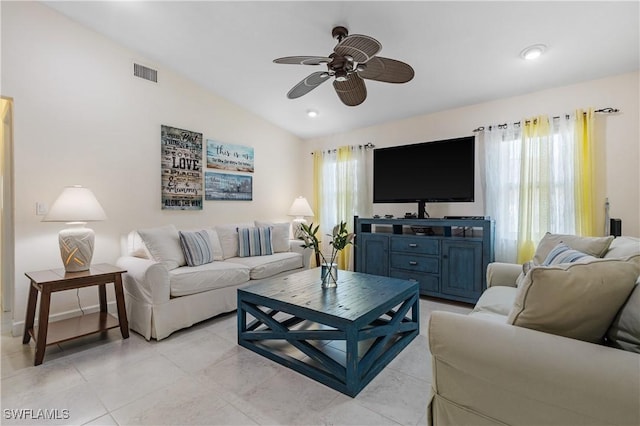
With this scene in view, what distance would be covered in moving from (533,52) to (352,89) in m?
1.68

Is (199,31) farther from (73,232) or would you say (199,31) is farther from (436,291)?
(436,291)

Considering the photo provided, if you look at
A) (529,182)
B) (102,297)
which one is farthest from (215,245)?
(529,182)

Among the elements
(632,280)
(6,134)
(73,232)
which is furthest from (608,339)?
(6,134)

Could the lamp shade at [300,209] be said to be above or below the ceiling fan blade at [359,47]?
below

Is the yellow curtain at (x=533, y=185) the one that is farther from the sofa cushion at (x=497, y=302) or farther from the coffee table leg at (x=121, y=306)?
the coffee table leg at (x=121, y=306)

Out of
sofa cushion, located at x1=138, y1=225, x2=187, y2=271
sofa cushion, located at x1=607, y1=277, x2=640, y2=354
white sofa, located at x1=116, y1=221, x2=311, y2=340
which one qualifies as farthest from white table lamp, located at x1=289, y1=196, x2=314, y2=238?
sofa cushion, located at x1=607, y1=277, x2=640, y2=354

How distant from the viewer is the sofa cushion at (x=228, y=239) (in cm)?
370

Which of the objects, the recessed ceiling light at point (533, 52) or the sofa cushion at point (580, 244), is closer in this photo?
the sofa cushion at point (580, 244)

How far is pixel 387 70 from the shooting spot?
219 cm

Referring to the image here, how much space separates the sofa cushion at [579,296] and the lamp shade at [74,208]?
3069 mm

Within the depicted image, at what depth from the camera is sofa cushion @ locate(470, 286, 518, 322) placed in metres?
1.80

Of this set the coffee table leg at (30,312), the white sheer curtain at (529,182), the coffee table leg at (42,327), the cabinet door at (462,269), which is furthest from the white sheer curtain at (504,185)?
the coffee table leg at (30,312)

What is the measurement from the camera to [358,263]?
167 inches

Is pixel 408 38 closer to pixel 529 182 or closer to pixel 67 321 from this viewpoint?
pixel 529 182
